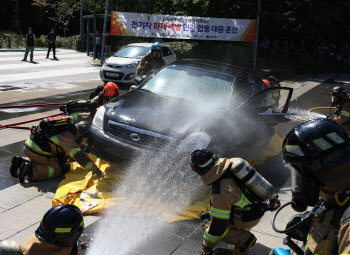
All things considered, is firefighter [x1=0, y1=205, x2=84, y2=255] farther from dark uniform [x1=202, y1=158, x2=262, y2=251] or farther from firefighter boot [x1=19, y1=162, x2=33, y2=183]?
firefighter boot [x1=19, y1=162, x2=33, y2=183]

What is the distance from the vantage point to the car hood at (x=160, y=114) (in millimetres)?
5426

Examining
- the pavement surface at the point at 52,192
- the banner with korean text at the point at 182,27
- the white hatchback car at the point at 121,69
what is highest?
the banner with korean text at the point at 182,27

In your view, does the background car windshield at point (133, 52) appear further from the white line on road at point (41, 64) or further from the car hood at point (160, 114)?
the car hood at point (160, 114)

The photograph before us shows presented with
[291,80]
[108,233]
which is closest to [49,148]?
[108,233]

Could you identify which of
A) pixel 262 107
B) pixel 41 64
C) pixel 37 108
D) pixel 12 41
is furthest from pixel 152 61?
pixel 12 41

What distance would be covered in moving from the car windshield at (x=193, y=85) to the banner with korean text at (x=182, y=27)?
479 inches

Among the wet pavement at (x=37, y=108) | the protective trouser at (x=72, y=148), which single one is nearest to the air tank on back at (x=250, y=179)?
the protective trouser at (x=72, y=148)

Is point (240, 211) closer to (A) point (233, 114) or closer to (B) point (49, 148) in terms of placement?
(A) point (233, 114)

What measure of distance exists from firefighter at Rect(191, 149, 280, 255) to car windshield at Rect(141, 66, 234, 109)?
256cm

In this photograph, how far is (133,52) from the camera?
16.0m

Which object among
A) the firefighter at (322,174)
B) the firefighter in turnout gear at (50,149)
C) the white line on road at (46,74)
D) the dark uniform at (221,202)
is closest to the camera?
the firefighter at (322,174)

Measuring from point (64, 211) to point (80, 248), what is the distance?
1.51 m

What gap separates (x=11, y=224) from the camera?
453 cm

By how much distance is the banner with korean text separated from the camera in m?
18.7
